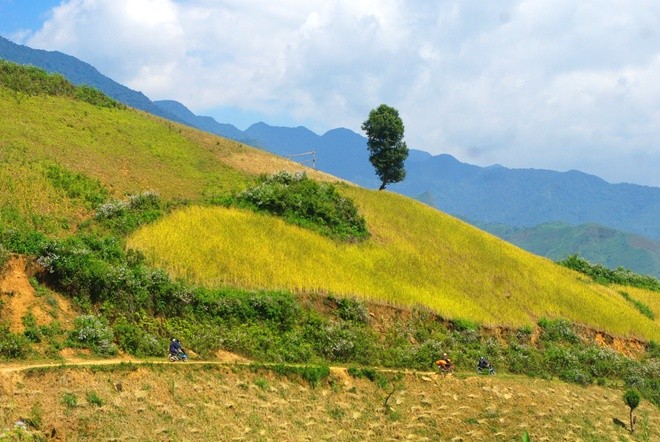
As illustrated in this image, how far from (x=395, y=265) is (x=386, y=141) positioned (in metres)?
17.3

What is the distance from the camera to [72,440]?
49.7 feet

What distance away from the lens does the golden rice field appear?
28078mm

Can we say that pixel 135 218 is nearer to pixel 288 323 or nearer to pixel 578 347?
pixel 288 323

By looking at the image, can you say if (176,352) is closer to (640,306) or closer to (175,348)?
(175,348)

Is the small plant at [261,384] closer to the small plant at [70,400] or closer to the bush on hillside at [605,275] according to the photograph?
the small plant at [70,400]

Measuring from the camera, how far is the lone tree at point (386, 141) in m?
49.2

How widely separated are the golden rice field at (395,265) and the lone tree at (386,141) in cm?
428

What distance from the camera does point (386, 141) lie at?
49.8 m

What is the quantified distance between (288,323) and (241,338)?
8.69ft

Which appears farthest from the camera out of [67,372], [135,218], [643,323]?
[643,323]

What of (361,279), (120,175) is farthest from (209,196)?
(361,279)

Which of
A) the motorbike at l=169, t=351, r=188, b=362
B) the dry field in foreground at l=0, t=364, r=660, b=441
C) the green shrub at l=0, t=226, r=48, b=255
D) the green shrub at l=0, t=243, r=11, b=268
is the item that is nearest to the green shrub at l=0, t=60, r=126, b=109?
the green shrub at l=0, t=226, r=48, b=255

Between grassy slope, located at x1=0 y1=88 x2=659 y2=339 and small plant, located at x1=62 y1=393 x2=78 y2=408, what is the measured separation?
31.8ft

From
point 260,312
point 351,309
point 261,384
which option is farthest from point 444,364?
point 261,384
